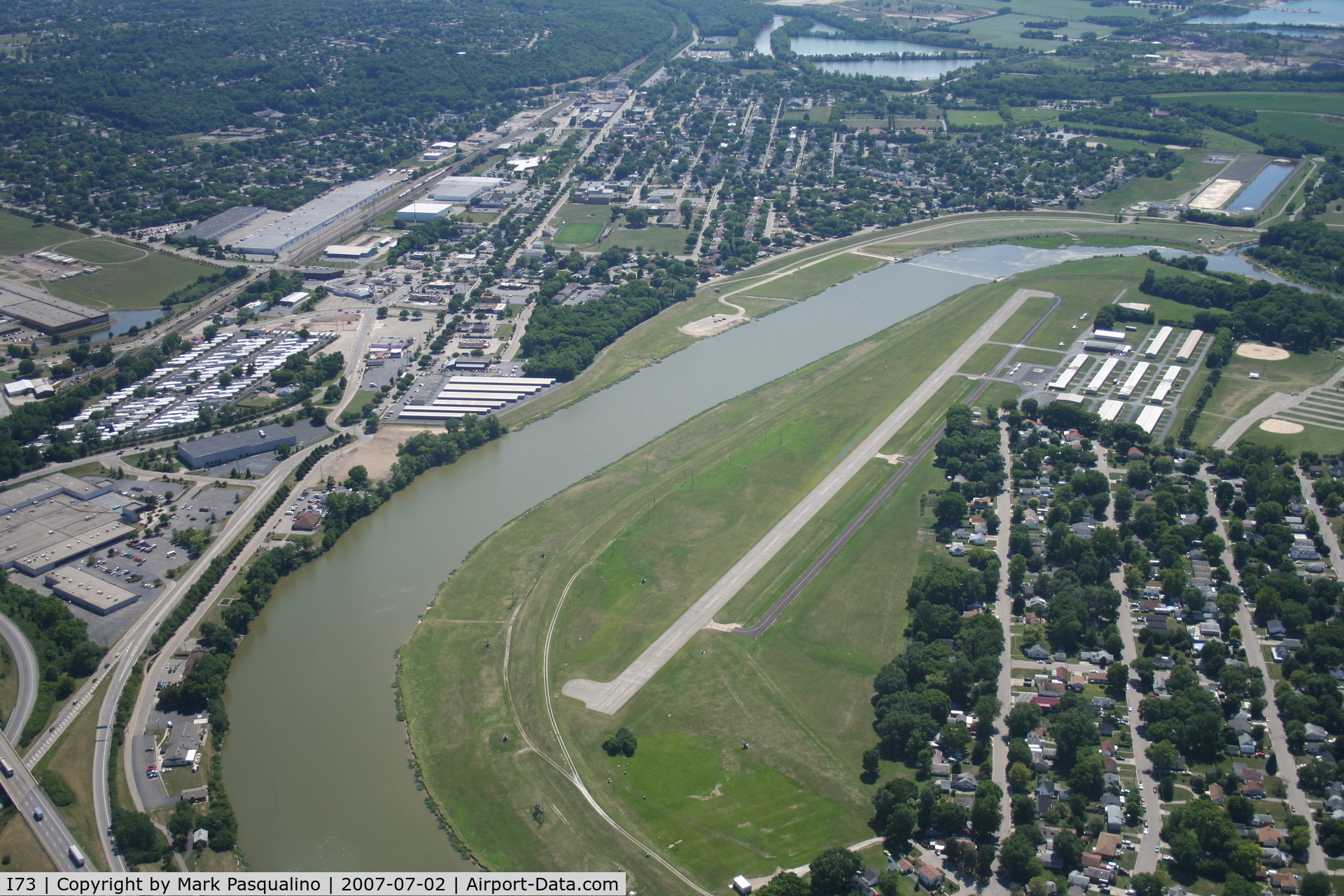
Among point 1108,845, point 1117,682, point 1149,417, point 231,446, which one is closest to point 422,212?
point 231,446

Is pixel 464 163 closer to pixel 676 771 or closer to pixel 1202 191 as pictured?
pixel 1202 191

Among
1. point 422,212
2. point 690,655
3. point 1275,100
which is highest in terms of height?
point 1275,100

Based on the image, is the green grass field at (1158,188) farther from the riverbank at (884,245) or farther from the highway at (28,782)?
the highway at (28,782)

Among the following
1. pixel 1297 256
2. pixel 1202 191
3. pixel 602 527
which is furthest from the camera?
pixel 1202 191

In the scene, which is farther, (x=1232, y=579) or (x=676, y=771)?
(x=1232, y=579)

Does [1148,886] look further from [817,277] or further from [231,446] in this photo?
[817,277]

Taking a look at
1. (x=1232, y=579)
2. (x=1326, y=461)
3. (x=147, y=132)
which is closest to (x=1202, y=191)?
(x=1326, y=461)

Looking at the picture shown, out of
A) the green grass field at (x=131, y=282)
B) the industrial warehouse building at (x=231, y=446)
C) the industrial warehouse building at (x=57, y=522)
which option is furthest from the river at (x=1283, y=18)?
the industrial warehouse building at (x=57, y=522)
